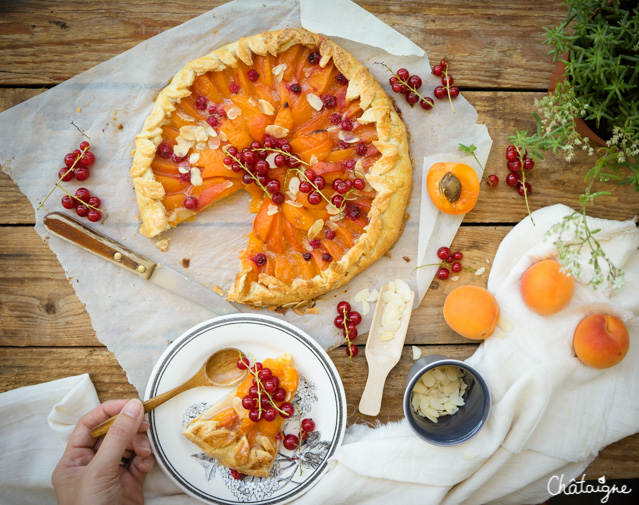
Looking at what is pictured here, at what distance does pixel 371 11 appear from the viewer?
3.05m

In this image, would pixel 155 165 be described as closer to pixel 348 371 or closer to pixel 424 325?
pixel 348 371

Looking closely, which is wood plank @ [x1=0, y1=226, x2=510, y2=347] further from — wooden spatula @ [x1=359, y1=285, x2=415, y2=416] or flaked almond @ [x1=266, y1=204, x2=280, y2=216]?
flaked almond @ [x1=266, y1=204, x2=280, y2=216]

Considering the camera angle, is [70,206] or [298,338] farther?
[70,206]

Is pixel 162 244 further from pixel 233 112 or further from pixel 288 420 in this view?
pixel 288 420

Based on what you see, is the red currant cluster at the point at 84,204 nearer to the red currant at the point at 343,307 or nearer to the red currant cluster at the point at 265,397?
the red currant cluster at the point at 265,397

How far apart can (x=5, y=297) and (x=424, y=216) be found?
2722 millimetres

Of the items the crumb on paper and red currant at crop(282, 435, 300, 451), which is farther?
the crumb on paper

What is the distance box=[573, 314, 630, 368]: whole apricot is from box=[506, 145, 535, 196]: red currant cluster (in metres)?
0.86

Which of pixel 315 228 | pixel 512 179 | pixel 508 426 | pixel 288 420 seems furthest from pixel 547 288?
pixel 288 420

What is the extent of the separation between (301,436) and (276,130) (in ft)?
6.04

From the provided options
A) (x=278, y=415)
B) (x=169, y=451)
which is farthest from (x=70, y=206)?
(x=278, y=415)

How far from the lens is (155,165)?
2.98m

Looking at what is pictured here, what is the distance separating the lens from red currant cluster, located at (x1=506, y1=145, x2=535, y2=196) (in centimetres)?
293

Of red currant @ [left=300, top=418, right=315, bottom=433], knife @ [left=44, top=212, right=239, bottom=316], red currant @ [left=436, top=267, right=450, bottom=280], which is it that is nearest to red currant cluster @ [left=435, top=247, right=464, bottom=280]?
red currant @ [left=436, top=267, right=450, bottom=280]
